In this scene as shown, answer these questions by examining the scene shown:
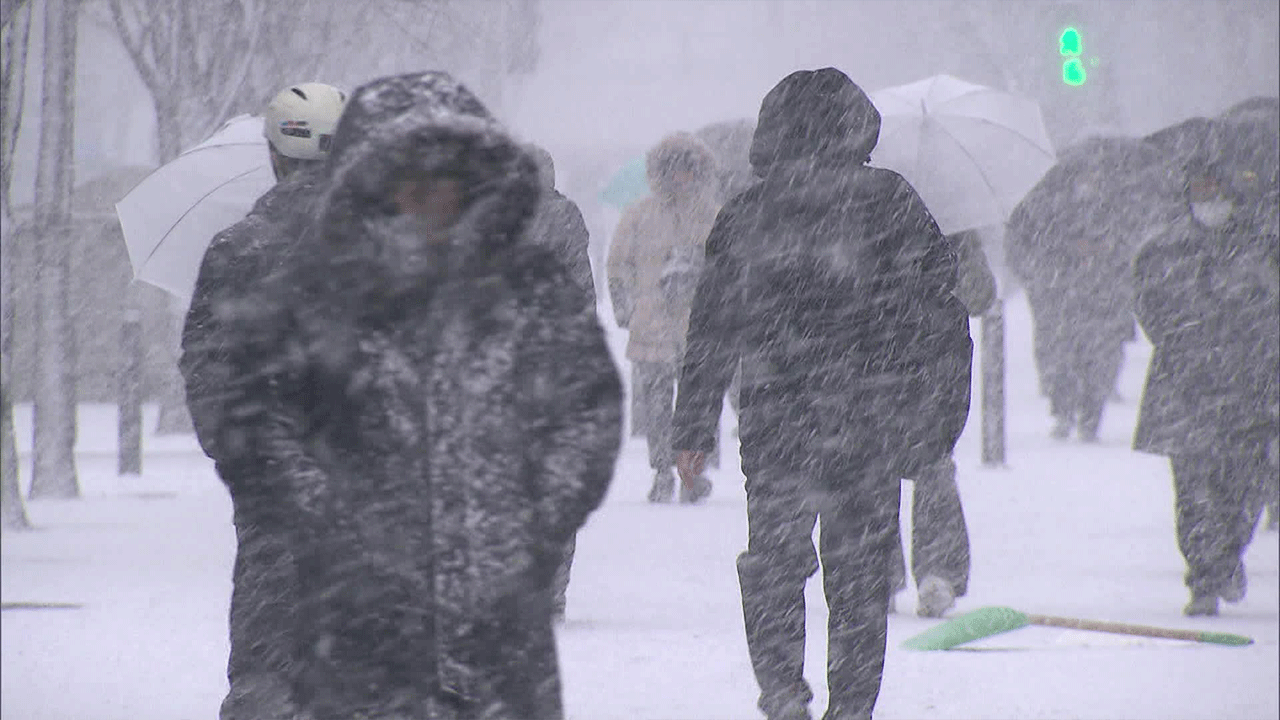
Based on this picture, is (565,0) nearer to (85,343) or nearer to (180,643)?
(180,643)

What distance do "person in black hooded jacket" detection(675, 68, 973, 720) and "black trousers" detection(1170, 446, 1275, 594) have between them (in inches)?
132

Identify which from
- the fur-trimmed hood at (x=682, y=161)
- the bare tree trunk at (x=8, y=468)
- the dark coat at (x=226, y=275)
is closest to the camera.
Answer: the dark coat at (x=226, y=275)

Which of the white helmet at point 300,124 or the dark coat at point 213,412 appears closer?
the dark coat at point 213,412

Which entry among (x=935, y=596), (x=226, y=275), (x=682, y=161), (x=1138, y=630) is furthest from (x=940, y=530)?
(x=226, y=275)

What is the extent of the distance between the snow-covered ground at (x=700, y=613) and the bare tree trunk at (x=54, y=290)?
273 mm

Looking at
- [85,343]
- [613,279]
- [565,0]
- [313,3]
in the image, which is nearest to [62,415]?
[613,279]

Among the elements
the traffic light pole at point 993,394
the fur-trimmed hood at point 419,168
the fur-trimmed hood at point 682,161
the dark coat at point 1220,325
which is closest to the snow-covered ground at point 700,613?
the traffic light pole at point 993,394

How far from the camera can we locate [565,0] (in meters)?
8.88

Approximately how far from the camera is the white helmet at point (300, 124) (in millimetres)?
5145

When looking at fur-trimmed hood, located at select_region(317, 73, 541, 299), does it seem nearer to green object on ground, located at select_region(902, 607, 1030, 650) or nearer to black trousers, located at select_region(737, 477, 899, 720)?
black trousers, located at select_region(737, 477, 899, 720)

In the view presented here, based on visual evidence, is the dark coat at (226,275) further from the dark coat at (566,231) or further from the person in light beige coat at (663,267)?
the person in light beige coat at (663,267)

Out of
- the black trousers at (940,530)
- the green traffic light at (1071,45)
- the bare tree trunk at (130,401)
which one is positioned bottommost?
the bare tree trunk at (130,401)

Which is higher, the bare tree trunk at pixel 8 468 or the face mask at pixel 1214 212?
the face mask at pixel 1214 212

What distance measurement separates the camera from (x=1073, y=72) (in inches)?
750
